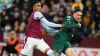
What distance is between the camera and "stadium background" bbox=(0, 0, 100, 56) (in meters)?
17.4

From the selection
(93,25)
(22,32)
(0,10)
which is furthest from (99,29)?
(0,10)

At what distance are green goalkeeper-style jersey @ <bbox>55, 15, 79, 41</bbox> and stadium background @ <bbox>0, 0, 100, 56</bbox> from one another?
5465 millimetres

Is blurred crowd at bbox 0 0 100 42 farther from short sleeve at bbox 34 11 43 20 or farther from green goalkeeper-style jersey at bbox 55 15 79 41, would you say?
green goalkeeper-style jersey at bbox 55 15 79 41

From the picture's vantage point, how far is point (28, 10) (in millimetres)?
A: 19500

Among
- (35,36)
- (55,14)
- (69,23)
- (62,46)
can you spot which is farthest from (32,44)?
(55,14)

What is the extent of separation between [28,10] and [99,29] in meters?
3.60

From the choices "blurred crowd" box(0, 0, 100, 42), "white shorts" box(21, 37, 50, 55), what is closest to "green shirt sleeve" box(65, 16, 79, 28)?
"white shorts" box(21, 37, 50, 55)

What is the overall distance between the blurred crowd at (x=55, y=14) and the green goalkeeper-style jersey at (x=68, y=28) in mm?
5693

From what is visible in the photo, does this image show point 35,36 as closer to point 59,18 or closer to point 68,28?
point 68,28

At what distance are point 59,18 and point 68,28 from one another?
664 cm

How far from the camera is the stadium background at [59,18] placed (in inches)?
685

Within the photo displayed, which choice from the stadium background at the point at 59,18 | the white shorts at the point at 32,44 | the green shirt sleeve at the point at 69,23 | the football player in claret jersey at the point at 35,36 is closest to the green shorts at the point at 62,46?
the green shirt sleeve at the point at 69,23

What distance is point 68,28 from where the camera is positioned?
11406 millimetres

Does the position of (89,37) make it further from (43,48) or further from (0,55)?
(43,48)
